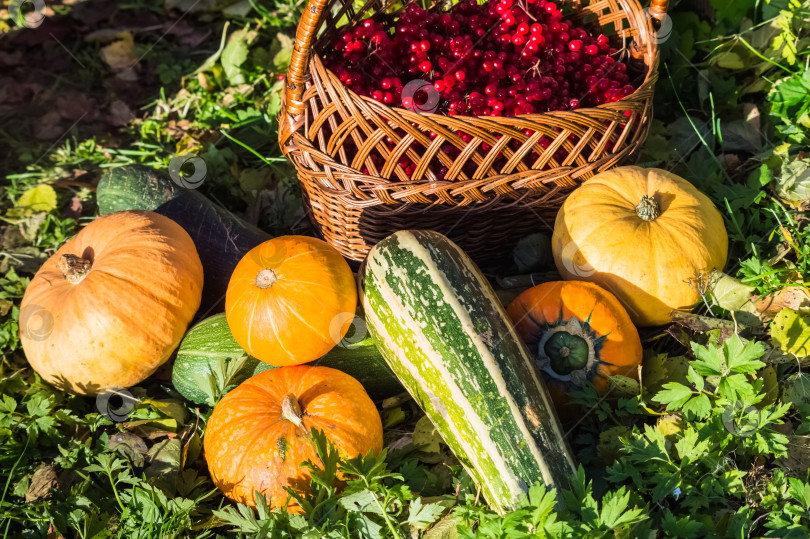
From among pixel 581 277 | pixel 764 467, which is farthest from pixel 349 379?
pixel 764 467

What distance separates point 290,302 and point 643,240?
1230 millimetres

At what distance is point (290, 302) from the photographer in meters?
2.09

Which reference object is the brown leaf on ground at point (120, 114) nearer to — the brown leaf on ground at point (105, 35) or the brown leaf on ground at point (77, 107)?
the brown leaf on ground at point (77, 107)

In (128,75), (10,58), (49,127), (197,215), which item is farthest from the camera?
(10,58)

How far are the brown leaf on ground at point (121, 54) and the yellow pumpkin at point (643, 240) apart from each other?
3207 mm

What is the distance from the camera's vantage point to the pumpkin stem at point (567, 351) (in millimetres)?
2139

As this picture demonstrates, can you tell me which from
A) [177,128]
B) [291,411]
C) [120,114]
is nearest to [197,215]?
[177,128]

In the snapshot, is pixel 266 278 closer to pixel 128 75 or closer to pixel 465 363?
pixel 465 363

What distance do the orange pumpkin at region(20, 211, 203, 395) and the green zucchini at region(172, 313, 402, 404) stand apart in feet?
0.33

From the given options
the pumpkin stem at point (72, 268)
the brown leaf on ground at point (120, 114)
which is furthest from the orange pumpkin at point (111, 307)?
the brown leaf on ground at point (120, 114)

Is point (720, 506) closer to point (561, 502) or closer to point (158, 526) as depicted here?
point (561, 502)

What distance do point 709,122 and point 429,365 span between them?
1942mm

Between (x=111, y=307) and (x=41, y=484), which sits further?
(x=111, y=307)

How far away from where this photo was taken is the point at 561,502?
1.84 metres
